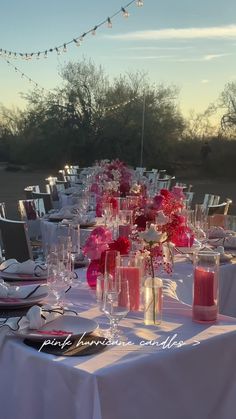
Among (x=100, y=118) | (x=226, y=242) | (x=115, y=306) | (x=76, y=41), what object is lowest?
(x=226, y=242)

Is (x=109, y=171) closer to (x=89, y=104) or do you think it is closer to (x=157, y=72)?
(x=157, y=72)

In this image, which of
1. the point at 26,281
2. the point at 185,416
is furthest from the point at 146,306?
the point at 26,281

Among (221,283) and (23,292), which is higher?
(23,292)

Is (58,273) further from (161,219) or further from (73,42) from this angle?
(73,42)

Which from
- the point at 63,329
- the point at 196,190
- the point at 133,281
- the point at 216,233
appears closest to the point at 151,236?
the point at 133,281

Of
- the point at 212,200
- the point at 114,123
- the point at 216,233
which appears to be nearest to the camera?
the point at 216,233

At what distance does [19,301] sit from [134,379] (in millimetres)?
755

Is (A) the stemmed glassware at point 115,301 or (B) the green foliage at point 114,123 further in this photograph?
(B) the green foliage at point 114,123

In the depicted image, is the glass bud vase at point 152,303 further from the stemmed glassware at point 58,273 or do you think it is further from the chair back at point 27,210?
the chair back at point 27,210

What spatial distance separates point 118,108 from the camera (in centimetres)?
3059

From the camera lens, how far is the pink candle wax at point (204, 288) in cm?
241

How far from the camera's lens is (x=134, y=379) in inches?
77.2

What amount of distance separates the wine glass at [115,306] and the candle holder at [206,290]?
1.04 feet

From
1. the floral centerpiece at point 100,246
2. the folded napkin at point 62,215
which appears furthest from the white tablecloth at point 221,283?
the folded napkin at point 62,215
